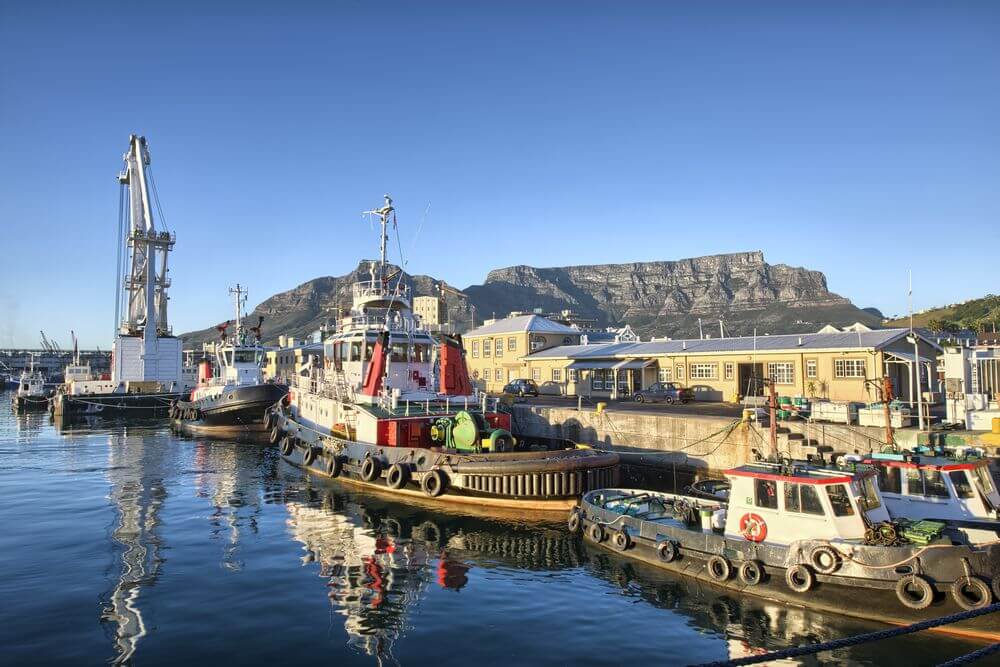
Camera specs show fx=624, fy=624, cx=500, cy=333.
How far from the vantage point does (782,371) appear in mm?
36875

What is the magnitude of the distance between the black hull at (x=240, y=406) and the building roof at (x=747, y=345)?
2196 centimetres

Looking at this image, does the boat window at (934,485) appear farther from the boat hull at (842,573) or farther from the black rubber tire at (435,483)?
the black rubber tire at (435,483)

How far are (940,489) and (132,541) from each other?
20.6m

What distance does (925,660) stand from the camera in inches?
414

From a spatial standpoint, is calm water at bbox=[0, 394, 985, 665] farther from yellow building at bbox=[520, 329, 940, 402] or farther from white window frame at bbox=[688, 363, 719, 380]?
white window frame at bbox=[688, 363, 719, 380]

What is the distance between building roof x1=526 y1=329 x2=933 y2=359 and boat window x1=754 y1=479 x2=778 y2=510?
23.6 metres

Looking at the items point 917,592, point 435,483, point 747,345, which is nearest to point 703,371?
point 747,345

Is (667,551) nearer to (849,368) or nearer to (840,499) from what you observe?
(840,499)

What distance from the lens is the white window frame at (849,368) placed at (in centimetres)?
3334

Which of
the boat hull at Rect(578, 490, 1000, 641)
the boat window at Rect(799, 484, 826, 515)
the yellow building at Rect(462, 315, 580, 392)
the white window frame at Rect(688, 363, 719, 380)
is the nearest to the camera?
the boat hull at Rect(578, 490, 1000, 641)

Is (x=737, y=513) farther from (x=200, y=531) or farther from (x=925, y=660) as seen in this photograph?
(x=200, y=531)

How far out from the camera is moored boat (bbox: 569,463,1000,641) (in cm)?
1115

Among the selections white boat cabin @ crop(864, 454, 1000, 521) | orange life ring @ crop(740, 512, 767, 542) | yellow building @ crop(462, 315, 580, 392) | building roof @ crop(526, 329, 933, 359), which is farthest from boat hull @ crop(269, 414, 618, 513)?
yellow building @ crop(462, 315, 580, 392)

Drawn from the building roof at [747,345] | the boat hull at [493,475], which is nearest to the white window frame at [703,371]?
the building roof at [747,345]
